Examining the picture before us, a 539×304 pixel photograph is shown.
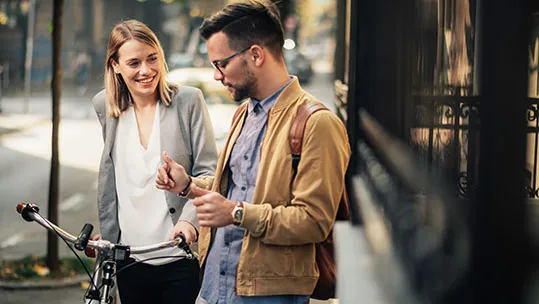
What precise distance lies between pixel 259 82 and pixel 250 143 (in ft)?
0.66

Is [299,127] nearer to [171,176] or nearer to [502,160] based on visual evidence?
[171,176]

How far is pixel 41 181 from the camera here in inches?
602

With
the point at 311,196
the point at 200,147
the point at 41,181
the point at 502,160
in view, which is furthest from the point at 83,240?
the point at 41,181

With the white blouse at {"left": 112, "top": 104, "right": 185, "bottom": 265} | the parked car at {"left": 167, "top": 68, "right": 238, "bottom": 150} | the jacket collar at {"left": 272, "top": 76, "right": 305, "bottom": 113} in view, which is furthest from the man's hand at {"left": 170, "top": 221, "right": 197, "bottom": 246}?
the parked car at {"left": 167, "top": 68, "right": 238, "bottom": 150}

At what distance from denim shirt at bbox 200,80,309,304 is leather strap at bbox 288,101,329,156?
0.47 feet


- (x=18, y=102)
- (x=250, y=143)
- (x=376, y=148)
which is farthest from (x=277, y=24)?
(x=18, y=102)

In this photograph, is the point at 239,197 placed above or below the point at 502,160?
below

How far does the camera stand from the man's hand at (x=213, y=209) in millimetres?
3016

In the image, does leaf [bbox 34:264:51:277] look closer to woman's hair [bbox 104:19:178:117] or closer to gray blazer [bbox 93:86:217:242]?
gray blazer [bbox 93:86:217:242]

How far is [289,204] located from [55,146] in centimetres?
544

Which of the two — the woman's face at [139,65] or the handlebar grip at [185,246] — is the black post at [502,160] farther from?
the woman's face at [139,65]

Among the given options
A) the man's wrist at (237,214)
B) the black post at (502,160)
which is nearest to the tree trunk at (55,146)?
the man's wrist at (237,214)

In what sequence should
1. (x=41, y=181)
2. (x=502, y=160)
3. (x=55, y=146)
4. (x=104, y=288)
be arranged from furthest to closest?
(x=41, y=181) < (x=55, y=146) < (x=104, y=288) < (x=502, y=160)

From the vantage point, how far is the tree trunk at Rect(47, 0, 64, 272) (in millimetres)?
8242
